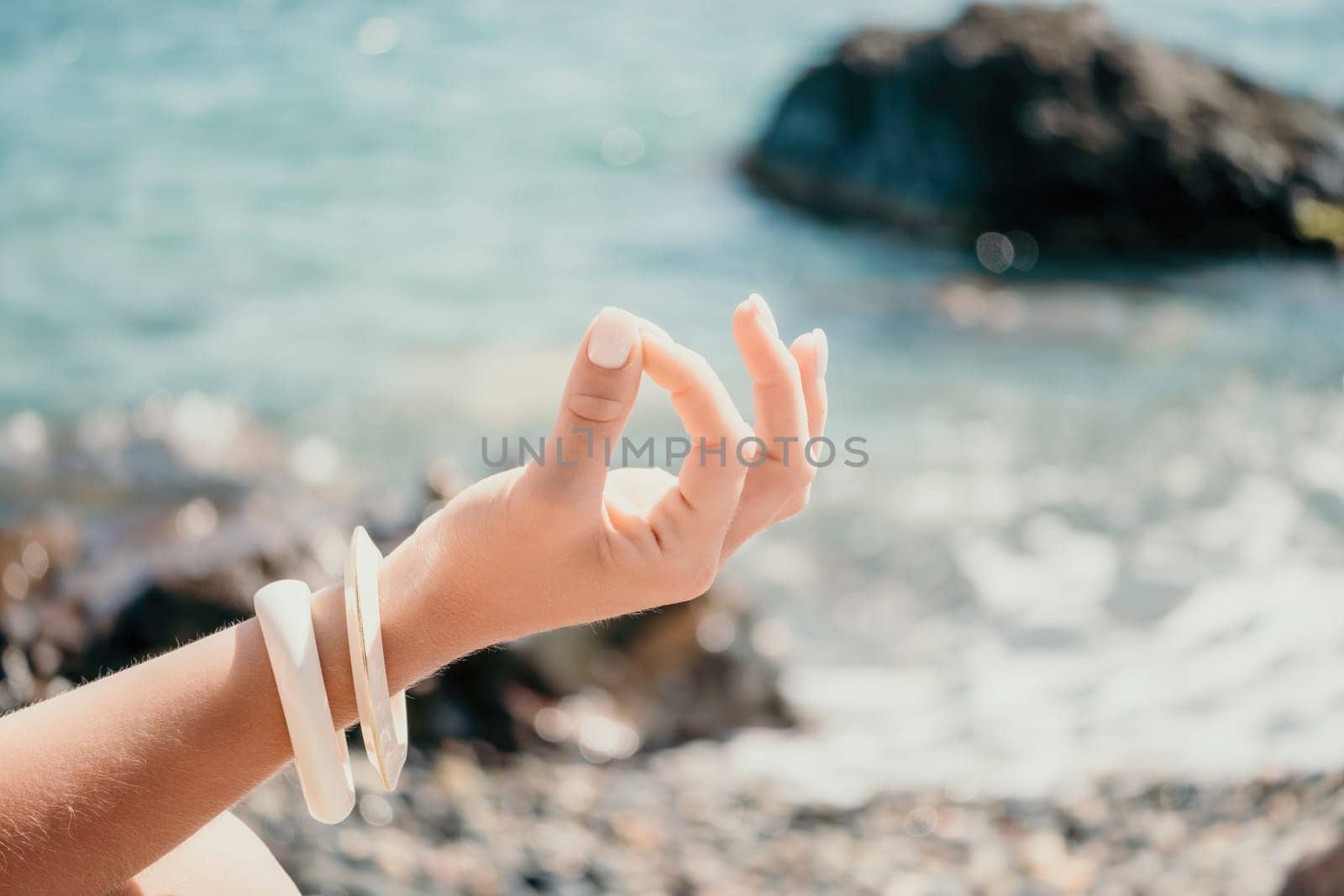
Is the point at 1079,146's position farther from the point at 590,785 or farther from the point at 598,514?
the point at 598,514

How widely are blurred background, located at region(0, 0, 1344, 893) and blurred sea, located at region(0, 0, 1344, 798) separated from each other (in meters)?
0.04

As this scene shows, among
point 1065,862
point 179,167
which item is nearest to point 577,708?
point 1065,862

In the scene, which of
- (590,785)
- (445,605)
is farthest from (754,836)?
(445,605)

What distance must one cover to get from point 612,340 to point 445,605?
0.31m

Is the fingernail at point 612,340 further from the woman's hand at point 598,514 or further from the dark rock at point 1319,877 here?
the dark rock at point 1319,877

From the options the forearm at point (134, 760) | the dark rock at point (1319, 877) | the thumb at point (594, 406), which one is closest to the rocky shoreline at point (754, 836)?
the dark rock at point (1319, 877)

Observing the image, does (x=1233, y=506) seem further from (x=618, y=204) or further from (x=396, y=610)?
(x=618, y=204)

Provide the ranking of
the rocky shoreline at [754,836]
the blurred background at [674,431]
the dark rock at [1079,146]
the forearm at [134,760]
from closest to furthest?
the forearm at [134,760]
the rocky shoreline at [754,836]
the blurred background at [674,431]
the dark rock at [1079,146]

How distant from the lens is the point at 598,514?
3.85 ft

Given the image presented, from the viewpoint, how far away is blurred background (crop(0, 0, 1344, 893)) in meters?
4.05

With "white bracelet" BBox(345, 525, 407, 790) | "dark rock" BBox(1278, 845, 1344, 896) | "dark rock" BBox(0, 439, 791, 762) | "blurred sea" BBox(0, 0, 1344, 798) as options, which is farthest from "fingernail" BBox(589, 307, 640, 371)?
"blurred sea" BBox(0, 0, 1344, 798)

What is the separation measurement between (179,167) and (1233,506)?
10.8 m

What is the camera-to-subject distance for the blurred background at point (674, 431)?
4047 mm

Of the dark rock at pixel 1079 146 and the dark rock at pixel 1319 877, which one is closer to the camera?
the dark rock at pixel 1319 877
